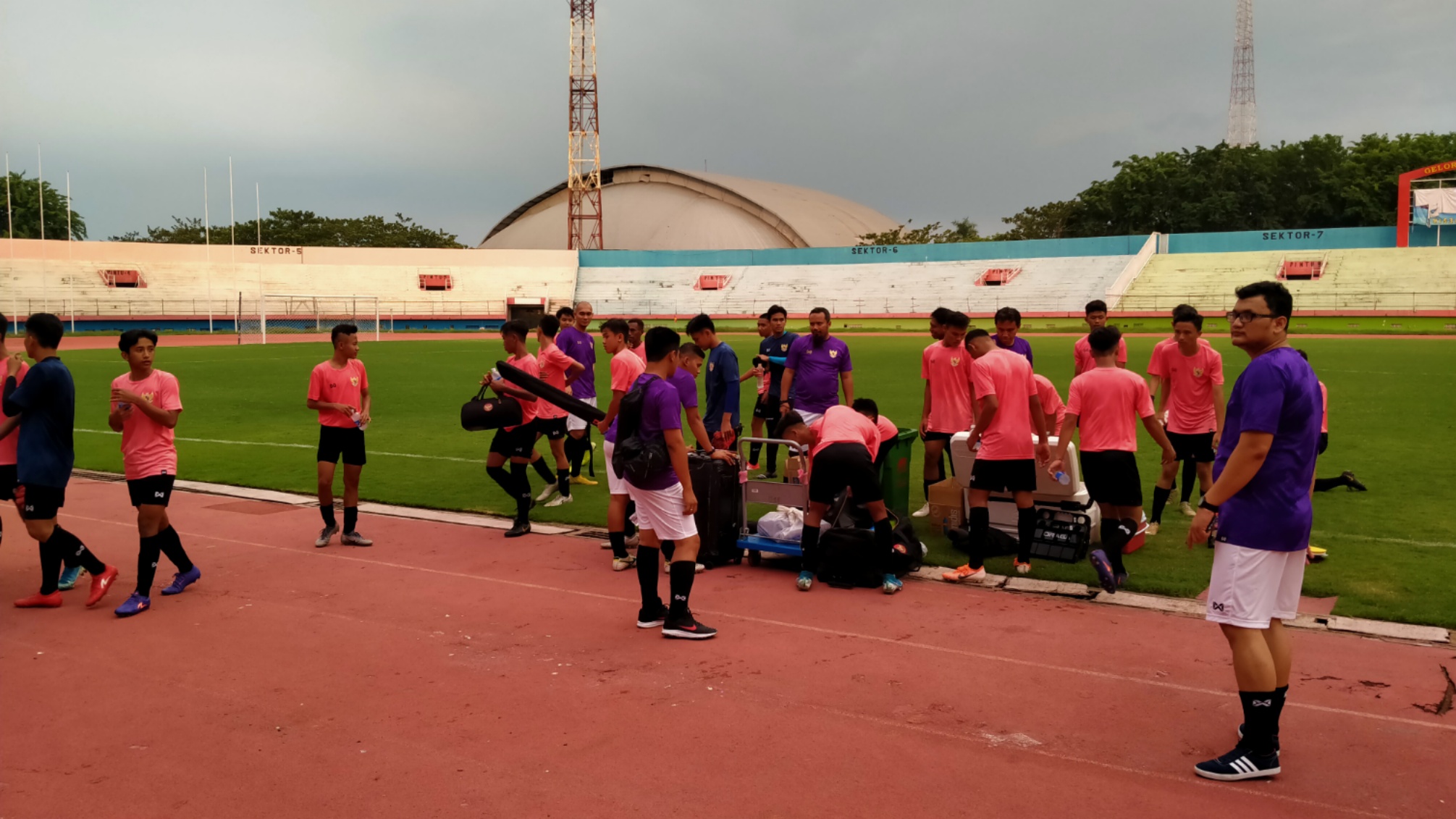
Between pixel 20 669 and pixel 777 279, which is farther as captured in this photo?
pixel 777 279

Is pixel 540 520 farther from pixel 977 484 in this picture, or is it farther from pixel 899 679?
pixel 899 679

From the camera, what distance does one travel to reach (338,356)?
891 centimetres

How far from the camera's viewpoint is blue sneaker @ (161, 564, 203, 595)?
7438mm

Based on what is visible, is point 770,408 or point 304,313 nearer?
point 770,408

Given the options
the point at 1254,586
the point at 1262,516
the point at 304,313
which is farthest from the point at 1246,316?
the point at 304,313

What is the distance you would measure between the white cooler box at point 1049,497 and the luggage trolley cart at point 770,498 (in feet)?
4.82

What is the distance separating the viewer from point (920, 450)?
14.0 m

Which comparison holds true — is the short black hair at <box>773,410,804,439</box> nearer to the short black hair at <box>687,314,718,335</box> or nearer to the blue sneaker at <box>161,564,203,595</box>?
the short black hair at <box>687,314,718,335</box>

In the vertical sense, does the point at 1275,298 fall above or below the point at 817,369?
above

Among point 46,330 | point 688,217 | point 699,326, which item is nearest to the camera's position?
point 46,330

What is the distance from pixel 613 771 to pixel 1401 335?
4523cm

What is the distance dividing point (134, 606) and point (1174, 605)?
23.3 ft

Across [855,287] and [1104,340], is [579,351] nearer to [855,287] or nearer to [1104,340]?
[1104,340]

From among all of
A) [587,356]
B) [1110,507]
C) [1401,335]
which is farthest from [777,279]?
[1110,507]
